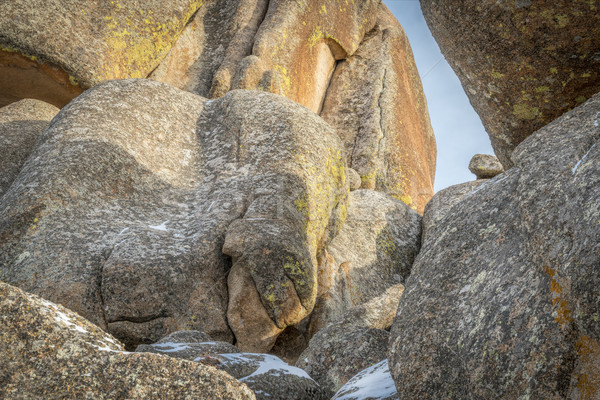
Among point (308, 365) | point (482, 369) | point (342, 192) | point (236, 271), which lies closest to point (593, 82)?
point (482, 369)

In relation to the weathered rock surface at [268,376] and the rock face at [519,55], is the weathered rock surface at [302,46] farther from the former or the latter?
the weathered rock surface at [268,376]

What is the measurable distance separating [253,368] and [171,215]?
6.11 m

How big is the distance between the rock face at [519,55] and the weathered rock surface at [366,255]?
604 cm

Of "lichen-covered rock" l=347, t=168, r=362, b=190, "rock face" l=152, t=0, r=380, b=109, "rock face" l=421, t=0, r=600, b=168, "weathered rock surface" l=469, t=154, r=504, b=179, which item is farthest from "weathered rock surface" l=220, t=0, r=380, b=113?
"rock face" l=421, t=0, r=600, b=168

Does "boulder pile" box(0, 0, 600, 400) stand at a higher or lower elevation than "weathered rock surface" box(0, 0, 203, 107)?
lower

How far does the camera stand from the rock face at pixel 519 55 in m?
7.20

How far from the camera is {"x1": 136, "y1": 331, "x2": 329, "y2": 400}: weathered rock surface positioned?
244 inches

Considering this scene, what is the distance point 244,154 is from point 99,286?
16.1 feet

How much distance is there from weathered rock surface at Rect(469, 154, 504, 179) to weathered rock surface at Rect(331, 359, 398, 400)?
591 inches

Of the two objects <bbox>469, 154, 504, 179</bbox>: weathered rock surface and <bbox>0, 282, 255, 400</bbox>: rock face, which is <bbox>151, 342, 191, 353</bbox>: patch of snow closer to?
<bbox>0, 282, 255, 400</bbox>: rock face

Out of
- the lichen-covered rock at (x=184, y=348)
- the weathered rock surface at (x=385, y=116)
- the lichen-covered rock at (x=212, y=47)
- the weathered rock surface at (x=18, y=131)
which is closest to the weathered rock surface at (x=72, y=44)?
the weathered rock surface at (x=18, y=131)

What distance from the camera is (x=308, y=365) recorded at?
845 centimetres

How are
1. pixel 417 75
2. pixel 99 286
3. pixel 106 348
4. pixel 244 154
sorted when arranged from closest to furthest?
pixel 106 348 → pixel 99 286 → pixel 244 154 → pixel 417 75

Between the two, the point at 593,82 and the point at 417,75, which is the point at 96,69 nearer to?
the point at 593,82
